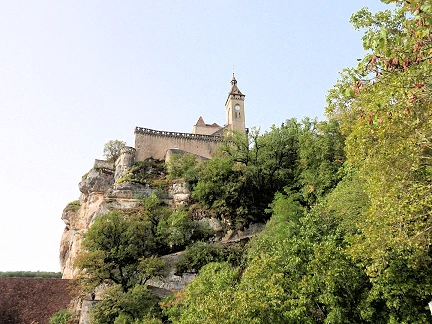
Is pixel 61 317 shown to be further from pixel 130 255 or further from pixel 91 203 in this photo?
pixel 91 203

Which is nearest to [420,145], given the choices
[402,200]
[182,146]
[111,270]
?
Answer: [402,200]

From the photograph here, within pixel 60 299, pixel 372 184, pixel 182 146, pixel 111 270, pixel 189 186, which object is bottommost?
pixel 60 299

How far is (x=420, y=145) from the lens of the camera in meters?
11.2

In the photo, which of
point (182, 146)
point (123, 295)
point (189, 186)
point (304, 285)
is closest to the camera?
point (304, 285)

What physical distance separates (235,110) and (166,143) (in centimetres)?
1059

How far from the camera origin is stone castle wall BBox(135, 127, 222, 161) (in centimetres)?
4203

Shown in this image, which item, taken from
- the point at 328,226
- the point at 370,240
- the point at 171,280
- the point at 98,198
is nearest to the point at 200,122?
the point at 98,198

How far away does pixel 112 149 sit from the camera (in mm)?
44781

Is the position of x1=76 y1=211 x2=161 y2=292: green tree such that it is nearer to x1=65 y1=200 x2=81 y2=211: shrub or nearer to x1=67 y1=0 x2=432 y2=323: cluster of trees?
x1=67 y1=0 x2=432 y2=323: cluster of trees

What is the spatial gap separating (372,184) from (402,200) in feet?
6.43

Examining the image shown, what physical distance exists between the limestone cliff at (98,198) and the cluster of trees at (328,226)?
3467 mm

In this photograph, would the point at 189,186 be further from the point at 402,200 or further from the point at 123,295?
the point at 402,200

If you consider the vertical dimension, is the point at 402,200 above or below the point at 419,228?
above

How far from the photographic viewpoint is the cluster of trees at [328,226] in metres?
10.5
